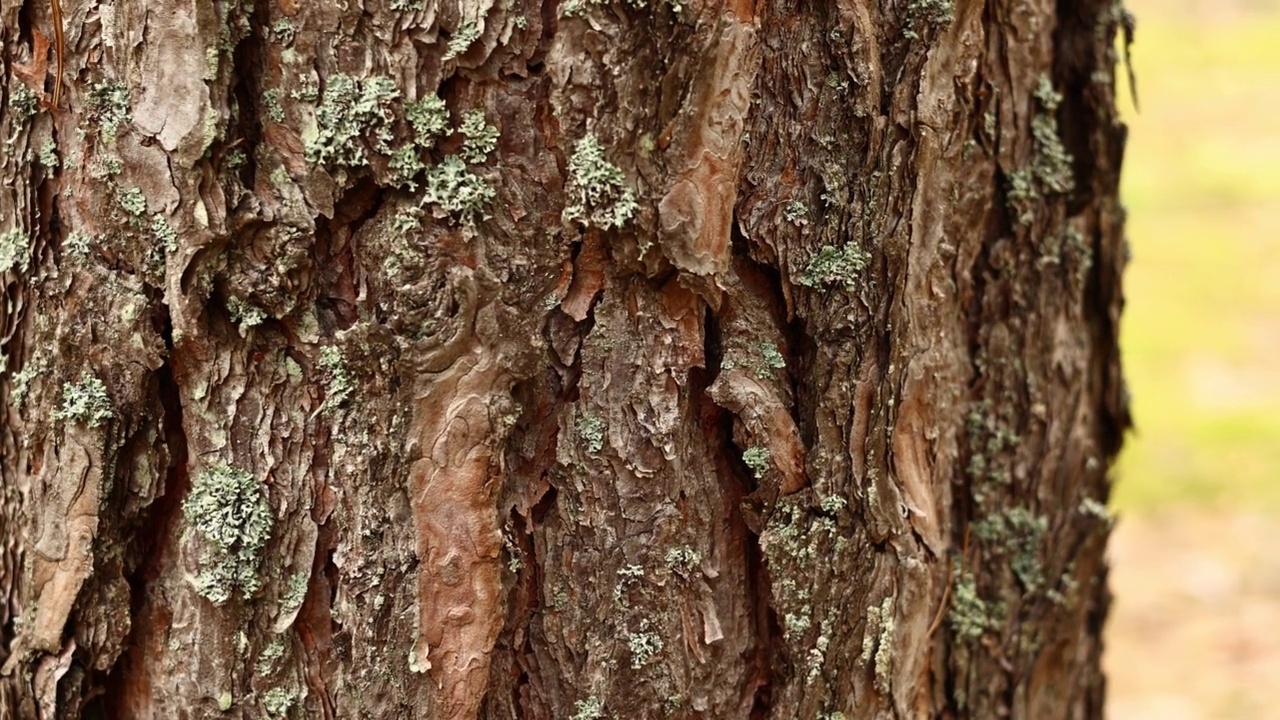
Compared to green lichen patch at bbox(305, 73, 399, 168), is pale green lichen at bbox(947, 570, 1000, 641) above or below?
below

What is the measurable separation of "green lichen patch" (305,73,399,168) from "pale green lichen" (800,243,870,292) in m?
0.54

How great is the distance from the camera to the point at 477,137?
1.38 metres

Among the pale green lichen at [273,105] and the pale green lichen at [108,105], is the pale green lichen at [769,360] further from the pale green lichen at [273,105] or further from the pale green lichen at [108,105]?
the pale green lichen at [108,105]

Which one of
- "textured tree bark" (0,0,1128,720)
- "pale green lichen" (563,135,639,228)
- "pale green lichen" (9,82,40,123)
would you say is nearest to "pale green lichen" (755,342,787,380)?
"textured tree bark" (0,0,1128,720)

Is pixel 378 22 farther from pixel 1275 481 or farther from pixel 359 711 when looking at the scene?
pixel 1275 481

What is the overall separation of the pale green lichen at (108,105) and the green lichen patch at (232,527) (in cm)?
43

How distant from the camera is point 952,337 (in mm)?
1660

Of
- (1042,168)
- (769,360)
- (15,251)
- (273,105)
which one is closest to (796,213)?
(769,360)

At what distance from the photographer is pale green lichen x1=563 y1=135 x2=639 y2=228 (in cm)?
136

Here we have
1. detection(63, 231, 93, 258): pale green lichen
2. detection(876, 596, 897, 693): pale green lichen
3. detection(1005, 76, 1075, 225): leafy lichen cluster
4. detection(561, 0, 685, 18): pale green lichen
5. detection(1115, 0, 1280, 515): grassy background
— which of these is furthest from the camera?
detection(1115, 0, 1280, 515): grassy background

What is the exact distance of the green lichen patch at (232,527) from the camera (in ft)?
4.80

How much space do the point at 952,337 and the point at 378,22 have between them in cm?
88

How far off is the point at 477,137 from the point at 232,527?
22.7 inches

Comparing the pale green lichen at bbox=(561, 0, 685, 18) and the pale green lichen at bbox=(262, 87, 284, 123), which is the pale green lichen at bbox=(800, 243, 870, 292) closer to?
the pale green lichen at bbox=(561, 0, 685, 18)
